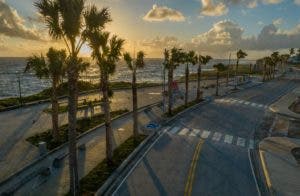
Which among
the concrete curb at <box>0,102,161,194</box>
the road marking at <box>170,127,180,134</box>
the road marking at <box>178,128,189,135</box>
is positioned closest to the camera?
the concrete curb at <box>0,102,161,194</box>

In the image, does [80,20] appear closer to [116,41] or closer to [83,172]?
[116,41]

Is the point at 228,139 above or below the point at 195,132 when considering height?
below

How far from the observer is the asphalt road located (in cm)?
1745

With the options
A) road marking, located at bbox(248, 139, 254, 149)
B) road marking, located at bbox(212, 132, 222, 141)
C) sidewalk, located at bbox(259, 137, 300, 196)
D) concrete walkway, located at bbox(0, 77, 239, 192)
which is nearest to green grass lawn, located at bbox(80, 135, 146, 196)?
concrete walkway, located at bbox(0, 77, 239, 192)

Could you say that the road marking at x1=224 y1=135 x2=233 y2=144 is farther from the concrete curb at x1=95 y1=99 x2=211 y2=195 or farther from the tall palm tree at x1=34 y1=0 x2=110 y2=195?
the tall palm tree at x1=34 y1=0 x2=110 y2=195

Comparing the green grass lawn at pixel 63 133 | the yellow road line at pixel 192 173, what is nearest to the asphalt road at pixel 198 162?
the yellow road line at pixel 192 173

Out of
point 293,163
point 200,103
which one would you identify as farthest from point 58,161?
point 200,103

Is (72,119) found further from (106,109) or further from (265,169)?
(265,169)

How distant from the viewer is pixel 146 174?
1920 centimetres

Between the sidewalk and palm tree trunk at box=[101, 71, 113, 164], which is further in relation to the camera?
palm tree trunk at box=[101, 71, 113, 164]

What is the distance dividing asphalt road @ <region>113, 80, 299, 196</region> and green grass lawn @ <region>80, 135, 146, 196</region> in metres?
1.37

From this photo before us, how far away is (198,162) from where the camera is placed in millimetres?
21688

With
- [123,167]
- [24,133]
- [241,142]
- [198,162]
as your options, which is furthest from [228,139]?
[24,133]

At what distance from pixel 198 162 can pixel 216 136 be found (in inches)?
349
